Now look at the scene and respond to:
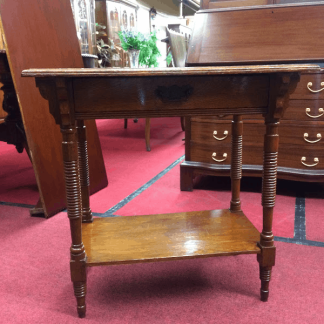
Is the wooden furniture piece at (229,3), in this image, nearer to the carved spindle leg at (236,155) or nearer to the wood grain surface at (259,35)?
the wood grain surface at (259,35)

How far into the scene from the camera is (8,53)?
73.3 inches

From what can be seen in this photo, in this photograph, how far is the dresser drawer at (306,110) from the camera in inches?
83.3

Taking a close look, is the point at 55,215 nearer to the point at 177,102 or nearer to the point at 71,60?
the point at 71,60

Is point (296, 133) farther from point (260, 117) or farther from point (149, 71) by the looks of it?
point (149, 71)

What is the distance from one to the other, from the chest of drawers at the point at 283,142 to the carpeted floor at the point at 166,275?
0.18 meters

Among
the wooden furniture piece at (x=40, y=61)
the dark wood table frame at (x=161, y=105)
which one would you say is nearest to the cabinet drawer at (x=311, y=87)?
the dark wood table frame at (x=161, y=105)

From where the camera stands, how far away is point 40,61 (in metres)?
2.06

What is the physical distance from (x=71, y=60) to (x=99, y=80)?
1.38 meters

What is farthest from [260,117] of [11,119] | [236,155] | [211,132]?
[11,119]

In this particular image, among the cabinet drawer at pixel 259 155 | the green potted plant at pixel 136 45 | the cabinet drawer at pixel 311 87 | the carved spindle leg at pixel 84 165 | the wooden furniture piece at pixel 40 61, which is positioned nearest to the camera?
the carved spindle leg at pixel 84 165

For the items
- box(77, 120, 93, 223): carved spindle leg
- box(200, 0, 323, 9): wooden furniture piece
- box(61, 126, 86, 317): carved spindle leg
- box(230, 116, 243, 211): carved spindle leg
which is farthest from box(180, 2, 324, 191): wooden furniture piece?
box(61, 126, 86, 317): carved spindle leg

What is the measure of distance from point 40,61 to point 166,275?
1.44 metres

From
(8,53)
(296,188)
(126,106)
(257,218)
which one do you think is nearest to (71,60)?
(8,53)

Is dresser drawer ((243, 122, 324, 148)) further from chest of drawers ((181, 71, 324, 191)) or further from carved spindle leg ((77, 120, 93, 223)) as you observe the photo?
carved spindle leg ((77, 120, 93, 223))
